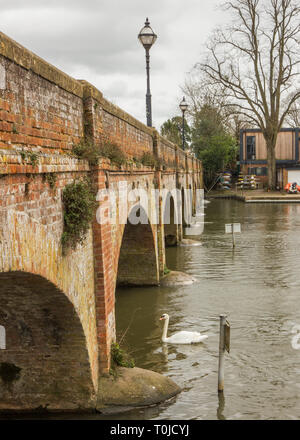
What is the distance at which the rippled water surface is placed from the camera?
866 centimetres

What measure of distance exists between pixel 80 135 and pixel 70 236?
1.56m

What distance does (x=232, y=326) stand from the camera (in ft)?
41.3

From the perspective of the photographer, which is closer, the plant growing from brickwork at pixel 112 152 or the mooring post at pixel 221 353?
the plant growing from brickwork at pixel 112 152

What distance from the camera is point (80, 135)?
7.43 m

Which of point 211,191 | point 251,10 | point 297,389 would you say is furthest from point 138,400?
point 211,191

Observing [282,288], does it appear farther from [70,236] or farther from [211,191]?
[211,191]

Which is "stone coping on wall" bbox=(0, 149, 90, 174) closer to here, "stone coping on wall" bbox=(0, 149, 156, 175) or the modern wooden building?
"stone coping on wall" bbox=(0, 149, 156, 175)

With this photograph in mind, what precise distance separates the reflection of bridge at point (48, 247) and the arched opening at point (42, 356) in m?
0.01

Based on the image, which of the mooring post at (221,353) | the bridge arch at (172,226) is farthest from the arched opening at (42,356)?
the bridge arch at (172,226)

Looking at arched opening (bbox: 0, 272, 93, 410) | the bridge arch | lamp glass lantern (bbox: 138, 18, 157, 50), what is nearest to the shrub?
arched opening (bbox: 0, 272, 93, 410)

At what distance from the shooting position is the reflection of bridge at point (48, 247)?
4906 millimetres

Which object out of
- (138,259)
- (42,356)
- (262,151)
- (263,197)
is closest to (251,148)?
(262,151)

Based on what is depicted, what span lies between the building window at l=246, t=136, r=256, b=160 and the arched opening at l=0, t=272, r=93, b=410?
50645mm

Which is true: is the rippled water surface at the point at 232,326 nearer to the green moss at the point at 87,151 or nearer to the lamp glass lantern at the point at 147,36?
the green moss at the point at 87,151
